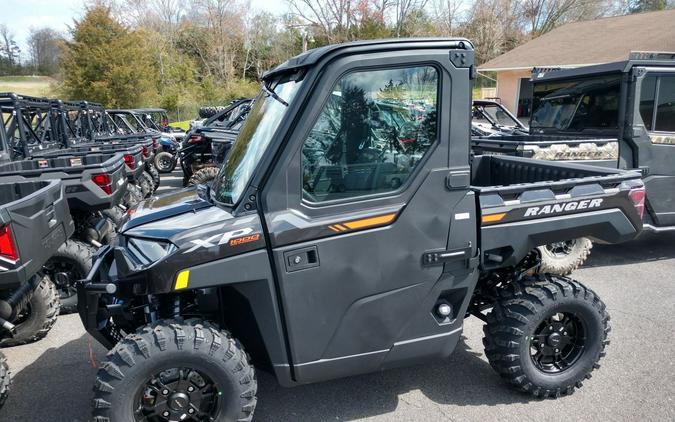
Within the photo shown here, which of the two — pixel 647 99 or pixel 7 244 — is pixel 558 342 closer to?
pixel 7 244

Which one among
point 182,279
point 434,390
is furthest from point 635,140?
point 182,279

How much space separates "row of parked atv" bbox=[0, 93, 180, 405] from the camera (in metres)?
3.14

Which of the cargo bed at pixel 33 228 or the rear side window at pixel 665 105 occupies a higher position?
the rear side window at pixel 665 105

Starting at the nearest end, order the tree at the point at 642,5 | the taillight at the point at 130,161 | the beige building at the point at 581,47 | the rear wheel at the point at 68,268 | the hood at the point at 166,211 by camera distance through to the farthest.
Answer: the hood at the point at 166,211
the rear wheel at the point at 68,268
the taillight at the point at 130,161
the beige building at the point at 581,47
the tree at the point at 642,5

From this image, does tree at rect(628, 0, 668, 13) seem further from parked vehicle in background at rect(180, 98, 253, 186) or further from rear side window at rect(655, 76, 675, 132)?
rear side window at rect(655, 76, 675, 132)

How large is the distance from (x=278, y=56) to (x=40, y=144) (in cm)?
3772

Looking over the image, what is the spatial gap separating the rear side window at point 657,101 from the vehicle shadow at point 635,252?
160 cm

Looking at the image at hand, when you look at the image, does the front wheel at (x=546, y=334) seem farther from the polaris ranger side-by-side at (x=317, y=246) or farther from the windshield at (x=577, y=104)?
the windshield at (x=577, y=104)

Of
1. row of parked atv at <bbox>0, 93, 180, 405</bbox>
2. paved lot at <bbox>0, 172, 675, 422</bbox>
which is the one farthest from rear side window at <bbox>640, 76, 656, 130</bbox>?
row of parked atv at <bbox>0, 93, 180, 405</bbox>

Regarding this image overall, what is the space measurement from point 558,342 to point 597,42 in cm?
2382

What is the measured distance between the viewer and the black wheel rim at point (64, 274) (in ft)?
16.1

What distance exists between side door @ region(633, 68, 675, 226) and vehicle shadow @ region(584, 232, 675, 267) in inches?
23.4

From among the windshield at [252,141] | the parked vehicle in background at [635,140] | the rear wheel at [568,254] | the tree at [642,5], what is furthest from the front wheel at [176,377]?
the tree at [642,5]

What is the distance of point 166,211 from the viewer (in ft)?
9.85
